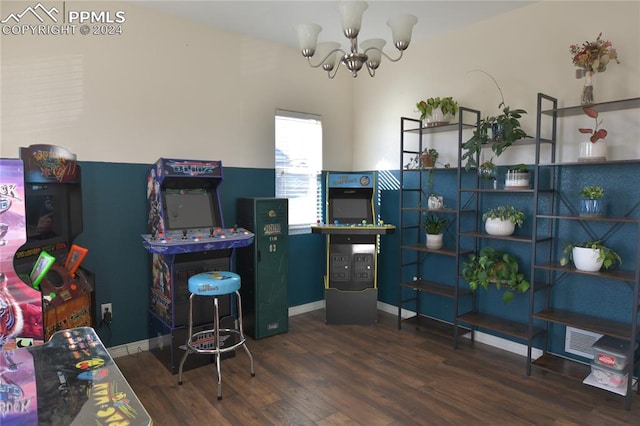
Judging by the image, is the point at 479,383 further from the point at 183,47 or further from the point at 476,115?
the point at 183,47

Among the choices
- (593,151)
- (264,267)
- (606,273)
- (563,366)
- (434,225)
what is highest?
(593,151)

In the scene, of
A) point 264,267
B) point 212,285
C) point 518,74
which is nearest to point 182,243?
point 212,285

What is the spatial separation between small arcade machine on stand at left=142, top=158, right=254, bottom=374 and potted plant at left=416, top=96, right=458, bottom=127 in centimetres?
217

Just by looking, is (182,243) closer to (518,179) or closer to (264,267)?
(264,267)

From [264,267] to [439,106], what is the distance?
2.39 meters

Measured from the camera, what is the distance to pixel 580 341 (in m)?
3.32

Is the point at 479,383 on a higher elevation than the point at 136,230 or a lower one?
lower

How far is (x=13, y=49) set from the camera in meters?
3.04

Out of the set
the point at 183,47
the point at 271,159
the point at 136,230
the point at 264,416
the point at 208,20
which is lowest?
the point at 264,416

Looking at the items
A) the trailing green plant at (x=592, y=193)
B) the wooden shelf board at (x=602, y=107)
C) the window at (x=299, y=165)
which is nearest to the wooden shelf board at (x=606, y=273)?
the trailing green plant at (x=592, y=193)

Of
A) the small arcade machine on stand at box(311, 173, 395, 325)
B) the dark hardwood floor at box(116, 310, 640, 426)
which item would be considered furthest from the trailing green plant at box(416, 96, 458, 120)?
the dark hardwood floor at box(116, 310, 640, 426)

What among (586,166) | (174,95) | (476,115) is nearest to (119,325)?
(174,95)

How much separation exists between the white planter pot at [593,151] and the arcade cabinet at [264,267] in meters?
2.60

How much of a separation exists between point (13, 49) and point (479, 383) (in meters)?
4.42
